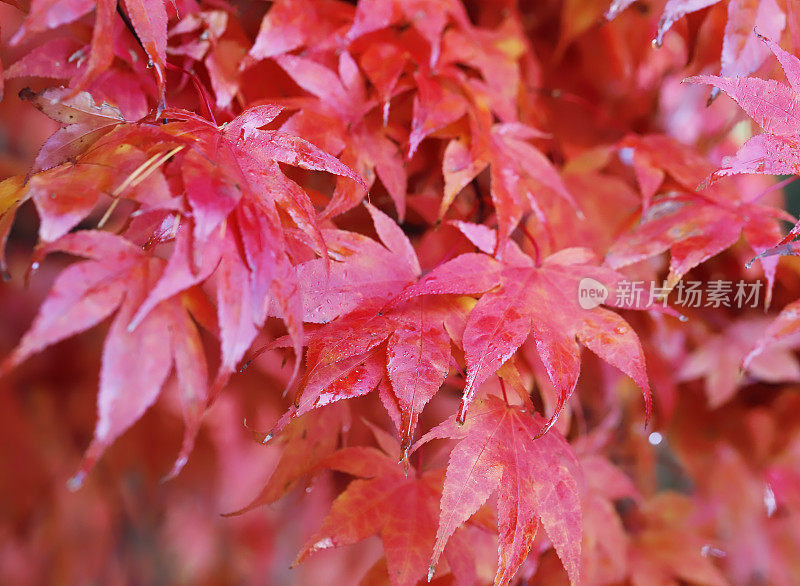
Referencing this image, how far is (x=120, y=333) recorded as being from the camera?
32cm

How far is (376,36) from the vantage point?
22.1 inches

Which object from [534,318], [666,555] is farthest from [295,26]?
[666,555]

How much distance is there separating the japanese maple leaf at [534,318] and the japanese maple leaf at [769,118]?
0.12 meters

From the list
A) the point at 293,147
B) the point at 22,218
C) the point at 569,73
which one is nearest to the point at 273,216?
the point at 293,147

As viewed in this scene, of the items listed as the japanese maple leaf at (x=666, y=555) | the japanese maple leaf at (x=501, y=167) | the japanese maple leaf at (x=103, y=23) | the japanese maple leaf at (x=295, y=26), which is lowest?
the japanese maple leaf at (x=666, y=555)

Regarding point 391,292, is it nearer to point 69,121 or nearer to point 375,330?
point 375,330

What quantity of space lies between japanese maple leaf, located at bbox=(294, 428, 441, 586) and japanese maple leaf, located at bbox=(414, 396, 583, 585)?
2.3 inches

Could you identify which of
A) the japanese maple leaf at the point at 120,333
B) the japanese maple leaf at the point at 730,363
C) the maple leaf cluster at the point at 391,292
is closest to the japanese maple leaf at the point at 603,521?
the maple leaf cluster at the point at 391,292

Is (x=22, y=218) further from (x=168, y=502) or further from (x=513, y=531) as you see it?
(x=513, y=531)

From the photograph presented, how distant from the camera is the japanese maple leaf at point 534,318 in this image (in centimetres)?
38

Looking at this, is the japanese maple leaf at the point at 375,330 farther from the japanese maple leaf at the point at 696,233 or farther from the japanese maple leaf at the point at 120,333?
the japanese maple leaf at the point at 696,233

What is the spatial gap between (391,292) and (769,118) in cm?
29

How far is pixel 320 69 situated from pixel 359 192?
0.43 feet

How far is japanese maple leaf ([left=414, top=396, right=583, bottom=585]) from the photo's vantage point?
38 cm
